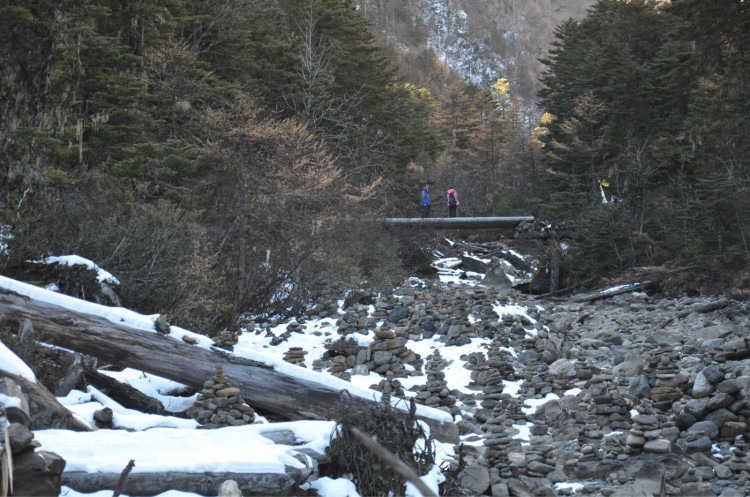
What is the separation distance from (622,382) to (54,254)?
7.83m

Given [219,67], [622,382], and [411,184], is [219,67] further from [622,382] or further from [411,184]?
[622,382]

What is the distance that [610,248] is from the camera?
1962 cm

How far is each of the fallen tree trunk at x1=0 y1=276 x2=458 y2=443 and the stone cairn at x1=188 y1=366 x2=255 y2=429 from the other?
0.30 m

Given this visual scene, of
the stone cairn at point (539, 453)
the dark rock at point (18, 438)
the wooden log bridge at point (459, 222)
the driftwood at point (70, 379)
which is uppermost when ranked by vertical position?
the wooden log bridge at point (459, 222)

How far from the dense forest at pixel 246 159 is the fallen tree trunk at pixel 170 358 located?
8.74 feet

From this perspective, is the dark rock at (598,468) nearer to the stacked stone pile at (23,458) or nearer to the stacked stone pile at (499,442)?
the stacked stone pile at (499,442)

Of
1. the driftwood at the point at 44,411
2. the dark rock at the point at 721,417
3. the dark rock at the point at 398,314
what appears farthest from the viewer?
the dark rock at the point at 398,314

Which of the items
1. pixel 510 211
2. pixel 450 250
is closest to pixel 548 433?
pixel 450 250

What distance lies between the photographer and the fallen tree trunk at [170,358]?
221 inches

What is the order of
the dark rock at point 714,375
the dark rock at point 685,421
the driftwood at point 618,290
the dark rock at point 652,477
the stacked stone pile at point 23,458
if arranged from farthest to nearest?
1. the driftwood at point 618,290
2. the dark rock at point 714,375
3. the dark rock at point 685,421
4. the dark rock at point 652,477
5. the stacked stone pile at point 23,458

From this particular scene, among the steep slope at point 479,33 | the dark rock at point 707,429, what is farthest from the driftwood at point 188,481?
the steep slope at point 479,33

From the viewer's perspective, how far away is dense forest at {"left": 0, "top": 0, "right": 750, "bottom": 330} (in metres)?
10.2

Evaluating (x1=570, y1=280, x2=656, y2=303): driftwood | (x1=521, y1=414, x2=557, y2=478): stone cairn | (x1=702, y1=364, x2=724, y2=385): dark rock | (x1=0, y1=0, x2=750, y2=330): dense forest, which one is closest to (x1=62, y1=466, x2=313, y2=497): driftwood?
(x1=521, y1=414, x2=557, y2=478): stone cairn

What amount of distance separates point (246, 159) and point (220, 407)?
36.2 feet
